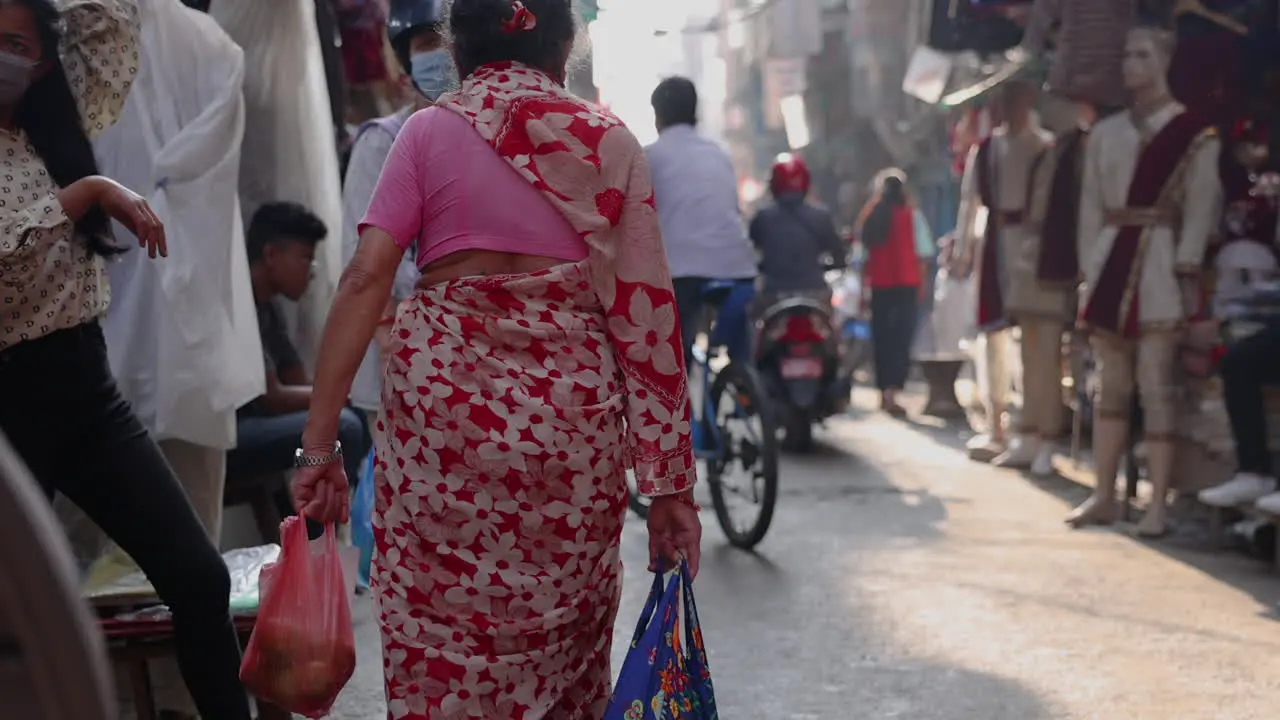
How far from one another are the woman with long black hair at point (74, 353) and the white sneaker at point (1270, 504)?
4.24 metres

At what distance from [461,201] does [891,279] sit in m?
10.1

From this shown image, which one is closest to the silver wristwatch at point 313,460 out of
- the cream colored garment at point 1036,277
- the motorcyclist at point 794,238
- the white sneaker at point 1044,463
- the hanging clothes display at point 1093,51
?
the hanging clothes display at point 1093,51

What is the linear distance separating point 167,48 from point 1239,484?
4.56m

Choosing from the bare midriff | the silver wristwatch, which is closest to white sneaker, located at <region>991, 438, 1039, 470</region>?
the bare midriff

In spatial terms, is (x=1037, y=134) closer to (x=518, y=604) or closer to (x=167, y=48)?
(x=167, y=48)

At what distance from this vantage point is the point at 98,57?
3355 millimetres

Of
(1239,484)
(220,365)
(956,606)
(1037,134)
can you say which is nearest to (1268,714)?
(956,606)

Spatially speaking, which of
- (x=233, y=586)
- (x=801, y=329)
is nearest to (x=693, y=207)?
(x=801, y=329)

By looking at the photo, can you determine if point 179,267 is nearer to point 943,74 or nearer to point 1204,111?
point 1204,111

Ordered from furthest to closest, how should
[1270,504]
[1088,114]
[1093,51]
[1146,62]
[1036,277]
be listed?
[1036,277], [1088,114], [1093,51], [1146,62], [1270,504]

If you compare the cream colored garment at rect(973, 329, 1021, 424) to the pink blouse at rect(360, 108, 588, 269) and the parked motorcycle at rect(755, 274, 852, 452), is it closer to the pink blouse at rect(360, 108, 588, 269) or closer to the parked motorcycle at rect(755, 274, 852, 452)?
the parked motorcycle at rect(755, 274, 852, 452)

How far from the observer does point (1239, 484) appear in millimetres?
6383

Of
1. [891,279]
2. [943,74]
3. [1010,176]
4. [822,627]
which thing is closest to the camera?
[822,627]

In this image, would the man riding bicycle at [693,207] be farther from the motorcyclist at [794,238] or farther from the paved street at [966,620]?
the motorcyclist at [794,238]
